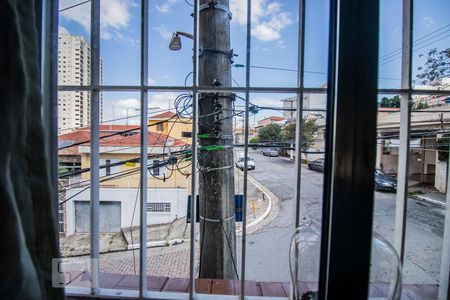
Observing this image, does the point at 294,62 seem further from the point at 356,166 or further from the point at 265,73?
the point at 356,166

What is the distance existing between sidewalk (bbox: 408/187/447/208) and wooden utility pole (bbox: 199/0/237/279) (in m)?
0.89

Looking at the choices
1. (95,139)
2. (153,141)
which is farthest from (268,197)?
(95,139)

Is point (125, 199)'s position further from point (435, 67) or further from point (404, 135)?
point (435, 67)

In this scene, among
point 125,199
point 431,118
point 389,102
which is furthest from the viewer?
point 125,199

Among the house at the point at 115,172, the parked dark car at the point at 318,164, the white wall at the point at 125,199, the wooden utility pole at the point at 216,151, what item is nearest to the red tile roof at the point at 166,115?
the house at the point at 115,172

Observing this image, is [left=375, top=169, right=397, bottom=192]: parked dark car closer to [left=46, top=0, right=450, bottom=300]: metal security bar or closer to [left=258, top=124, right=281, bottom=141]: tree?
[left=46, top=0, right=450, bottom=300]: metal security bar

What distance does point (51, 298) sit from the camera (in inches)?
15.4

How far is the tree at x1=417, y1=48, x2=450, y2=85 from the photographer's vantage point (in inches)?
36.7

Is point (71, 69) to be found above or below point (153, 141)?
above

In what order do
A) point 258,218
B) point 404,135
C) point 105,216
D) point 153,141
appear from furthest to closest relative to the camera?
point 258,218 → point 105,216 → point 153,141 → point 404,135

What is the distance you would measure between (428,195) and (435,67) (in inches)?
20.9

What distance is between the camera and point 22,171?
335 mm

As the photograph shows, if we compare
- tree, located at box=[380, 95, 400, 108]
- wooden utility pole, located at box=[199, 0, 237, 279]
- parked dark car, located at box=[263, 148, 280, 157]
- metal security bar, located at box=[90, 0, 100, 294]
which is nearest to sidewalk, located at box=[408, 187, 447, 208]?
tree, located at box=[380, 95, 400, 108]

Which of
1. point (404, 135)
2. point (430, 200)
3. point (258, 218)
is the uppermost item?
point (404, 135)
